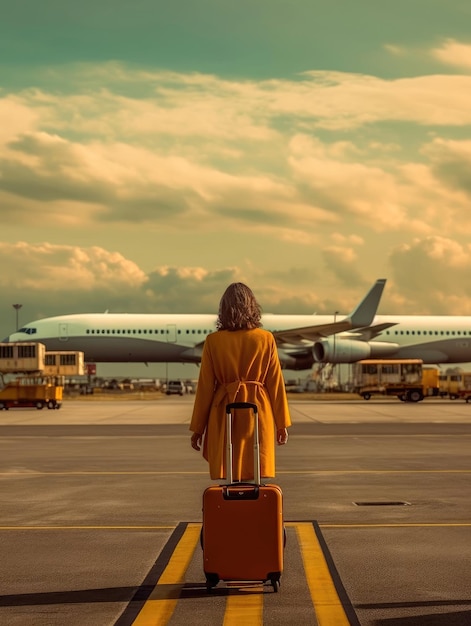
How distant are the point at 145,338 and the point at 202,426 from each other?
59.7 m

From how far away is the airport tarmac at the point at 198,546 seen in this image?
620 cm

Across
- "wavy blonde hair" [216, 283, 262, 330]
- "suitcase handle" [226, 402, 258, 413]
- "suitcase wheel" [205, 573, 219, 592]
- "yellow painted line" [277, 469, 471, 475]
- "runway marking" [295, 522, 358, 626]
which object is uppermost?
"wavy blonde hair" [216, 283, 262, 330]

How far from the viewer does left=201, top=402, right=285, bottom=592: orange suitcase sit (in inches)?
258

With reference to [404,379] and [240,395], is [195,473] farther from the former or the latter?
[404,379]

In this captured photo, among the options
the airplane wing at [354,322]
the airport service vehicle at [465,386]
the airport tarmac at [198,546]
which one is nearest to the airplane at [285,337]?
the airplane wing at [354,322]

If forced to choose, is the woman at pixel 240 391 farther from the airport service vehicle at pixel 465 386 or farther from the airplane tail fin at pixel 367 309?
the airplane tail fin at pixel 367 309

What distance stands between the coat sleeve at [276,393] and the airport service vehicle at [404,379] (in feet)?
166

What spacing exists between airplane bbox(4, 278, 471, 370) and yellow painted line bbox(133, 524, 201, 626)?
55.1 meters

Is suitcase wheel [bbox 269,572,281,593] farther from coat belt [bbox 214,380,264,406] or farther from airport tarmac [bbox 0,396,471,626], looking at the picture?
coat belt [bbox 214,380,264,406]

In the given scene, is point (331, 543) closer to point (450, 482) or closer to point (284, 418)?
point (284, 418)

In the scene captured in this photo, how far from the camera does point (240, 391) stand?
277 inches

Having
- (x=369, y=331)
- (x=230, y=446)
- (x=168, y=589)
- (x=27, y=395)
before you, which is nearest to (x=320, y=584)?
(x=168, y=589)

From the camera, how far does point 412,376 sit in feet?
188

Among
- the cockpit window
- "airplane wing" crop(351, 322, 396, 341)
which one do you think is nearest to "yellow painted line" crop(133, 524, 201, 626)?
the cockpit window
